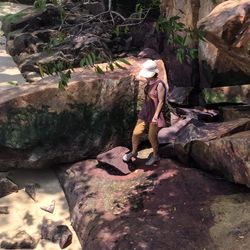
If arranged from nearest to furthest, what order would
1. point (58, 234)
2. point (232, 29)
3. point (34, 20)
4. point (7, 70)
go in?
point (232, 29), point (58, 234), point (7, 70), point (34, 20)

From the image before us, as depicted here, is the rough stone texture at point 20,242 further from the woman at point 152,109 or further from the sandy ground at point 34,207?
the woman at point 152,109

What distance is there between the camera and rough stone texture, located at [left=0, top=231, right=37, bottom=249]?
622 cm

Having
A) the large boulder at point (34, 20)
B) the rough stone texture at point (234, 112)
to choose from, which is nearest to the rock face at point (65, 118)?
the rough stone texture at point (234, 112)

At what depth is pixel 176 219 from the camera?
231 inches

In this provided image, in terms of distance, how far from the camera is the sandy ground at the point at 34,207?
21.5 ft

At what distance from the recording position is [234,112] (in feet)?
25.7

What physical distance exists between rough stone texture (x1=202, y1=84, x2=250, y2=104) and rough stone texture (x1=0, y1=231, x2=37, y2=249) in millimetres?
3818

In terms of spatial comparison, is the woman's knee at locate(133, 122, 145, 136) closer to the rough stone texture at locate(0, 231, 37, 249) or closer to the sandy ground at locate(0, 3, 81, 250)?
the sandy ground at locate(0, 3, 81, 250)

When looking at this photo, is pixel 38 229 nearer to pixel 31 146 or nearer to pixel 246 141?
pixel 31 146

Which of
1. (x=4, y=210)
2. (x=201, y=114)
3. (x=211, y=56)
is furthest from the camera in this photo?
(x=211, y=56)

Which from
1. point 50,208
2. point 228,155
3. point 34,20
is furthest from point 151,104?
point 34,20

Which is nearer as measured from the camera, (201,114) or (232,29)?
(232,29)

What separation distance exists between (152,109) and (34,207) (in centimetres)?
221

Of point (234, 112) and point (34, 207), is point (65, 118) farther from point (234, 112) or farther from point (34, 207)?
point (234, 112)
